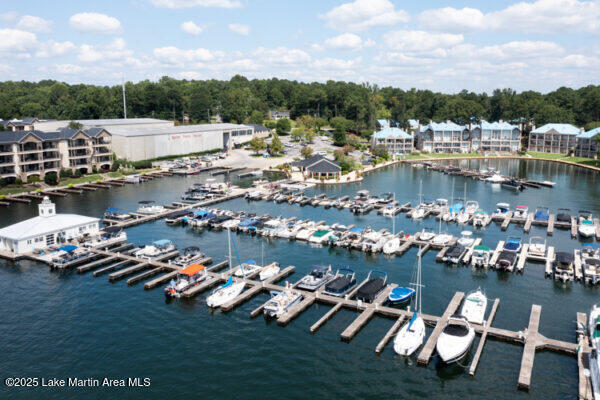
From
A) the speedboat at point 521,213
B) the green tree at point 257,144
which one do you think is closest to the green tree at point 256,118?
the green tree at point 257,144

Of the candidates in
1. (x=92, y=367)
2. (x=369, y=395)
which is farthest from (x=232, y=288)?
(x=369, y=395)

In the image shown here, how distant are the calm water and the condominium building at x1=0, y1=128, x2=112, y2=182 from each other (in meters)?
46.7

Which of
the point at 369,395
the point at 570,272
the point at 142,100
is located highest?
the point at 142,100

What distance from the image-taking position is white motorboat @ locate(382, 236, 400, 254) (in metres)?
51.5

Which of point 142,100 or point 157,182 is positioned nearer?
point 157,182

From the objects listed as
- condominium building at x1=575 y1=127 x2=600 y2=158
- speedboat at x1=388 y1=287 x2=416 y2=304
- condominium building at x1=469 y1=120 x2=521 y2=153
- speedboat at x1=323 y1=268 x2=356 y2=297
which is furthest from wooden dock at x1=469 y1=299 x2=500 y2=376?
condominium building at x1=469 y1=120 x2=521 y2=153

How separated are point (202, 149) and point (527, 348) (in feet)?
369

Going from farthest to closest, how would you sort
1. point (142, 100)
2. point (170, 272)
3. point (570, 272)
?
1. point (142, 100)
2. point (170, 272)
3. point (570, 272)

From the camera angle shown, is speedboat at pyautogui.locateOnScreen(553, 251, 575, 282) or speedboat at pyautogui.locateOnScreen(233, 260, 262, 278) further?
speedboat at pyautogui.locateOnScreen(233, 260, 262, 278)

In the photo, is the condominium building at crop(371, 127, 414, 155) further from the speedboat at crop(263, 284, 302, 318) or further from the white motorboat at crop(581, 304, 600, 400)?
the white motorboat at crop(581, 304, 600, 400)

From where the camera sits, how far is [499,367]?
29.8m

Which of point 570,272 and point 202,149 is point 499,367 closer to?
point 570,272

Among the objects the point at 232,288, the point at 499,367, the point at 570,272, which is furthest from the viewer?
the point at 570,272

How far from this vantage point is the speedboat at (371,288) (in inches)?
1533
